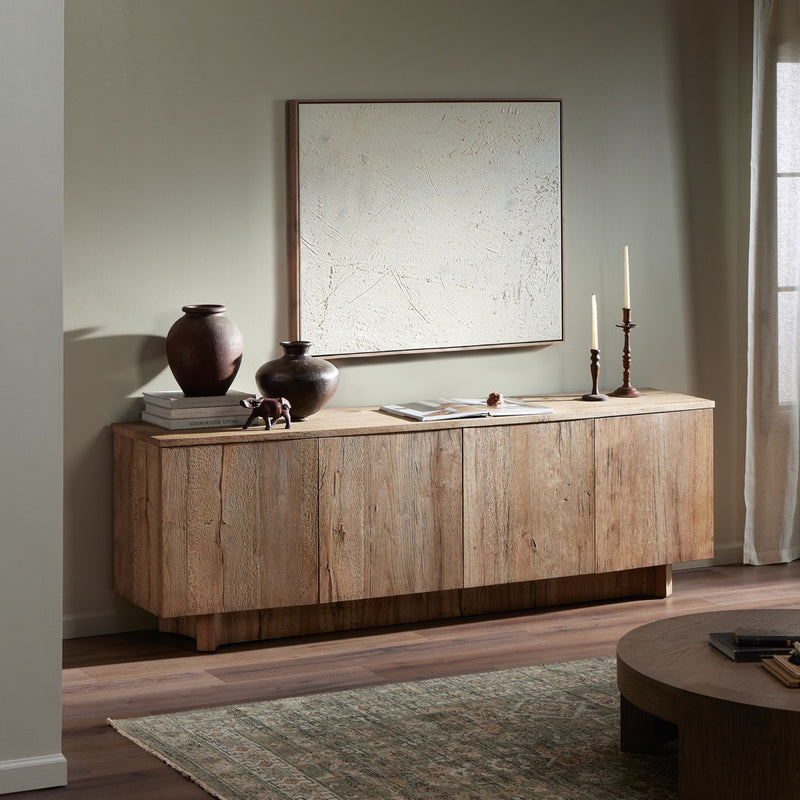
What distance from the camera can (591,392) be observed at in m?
5.14

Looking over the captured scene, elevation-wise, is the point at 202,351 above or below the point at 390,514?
above

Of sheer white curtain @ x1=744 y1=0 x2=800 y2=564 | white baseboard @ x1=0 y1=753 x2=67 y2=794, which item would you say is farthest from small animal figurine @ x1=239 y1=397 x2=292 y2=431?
sheer white curtain @ x1=744 y1=0 x2=800 y2=564

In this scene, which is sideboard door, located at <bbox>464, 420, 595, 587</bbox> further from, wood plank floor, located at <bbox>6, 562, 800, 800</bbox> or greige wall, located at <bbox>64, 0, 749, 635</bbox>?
greige wall, located at <bbox>64, 0, 749, 635</bbox>

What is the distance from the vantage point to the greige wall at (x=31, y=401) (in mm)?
3066

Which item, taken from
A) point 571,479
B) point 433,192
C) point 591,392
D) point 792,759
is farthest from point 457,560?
point 792,759

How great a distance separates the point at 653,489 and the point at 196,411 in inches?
65.9

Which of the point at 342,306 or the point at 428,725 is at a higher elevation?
the point at 342,306

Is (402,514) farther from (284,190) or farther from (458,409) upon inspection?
(284,190)

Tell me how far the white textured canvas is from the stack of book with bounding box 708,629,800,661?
6.55 feet

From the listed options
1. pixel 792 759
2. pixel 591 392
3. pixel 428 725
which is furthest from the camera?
pixel 591 392

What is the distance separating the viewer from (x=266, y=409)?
4.29 metres

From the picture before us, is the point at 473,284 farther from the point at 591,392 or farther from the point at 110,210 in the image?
the point at 110,210

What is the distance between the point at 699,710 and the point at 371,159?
8.22ft

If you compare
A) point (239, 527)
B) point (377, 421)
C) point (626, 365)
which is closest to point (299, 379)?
point (377, 421)
